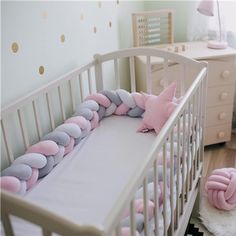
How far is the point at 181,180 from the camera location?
152cm

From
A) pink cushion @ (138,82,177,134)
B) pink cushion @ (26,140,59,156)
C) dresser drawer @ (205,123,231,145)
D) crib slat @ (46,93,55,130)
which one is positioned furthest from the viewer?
dresser drawer @ (205,123,231,145)

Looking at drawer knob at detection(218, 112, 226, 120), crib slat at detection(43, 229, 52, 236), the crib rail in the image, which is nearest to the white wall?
the crib rail

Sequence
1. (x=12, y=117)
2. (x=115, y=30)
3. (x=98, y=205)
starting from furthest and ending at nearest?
(x=115, y=30)
(x=12, y=117)
(x=98, y=205)

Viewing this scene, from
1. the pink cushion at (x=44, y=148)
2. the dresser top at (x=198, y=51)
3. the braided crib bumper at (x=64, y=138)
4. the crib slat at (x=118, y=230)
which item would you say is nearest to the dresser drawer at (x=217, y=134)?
the dresser top at (x=198, y=51)

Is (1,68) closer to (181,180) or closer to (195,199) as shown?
(181,180)

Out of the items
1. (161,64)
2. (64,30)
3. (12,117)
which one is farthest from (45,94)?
(161,64)

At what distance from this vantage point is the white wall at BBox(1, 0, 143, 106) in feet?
4.73

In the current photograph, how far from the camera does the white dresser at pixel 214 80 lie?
7.70ft

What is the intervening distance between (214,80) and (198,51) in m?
0.23

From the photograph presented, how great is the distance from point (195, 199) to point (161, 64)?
0.90 meters

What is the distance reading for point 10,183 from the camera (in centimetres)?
129

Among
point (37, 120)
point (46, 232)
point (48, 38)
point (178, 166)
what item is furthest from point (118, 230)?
point (48, 38)

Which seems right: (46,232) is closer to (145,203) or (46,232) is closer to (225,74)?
(145,203)

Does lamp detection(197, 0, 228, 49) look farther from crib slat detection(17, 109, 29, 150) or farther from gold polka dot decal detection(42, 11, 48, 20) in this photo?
crib slat detection(17, 109, 29, 150)
